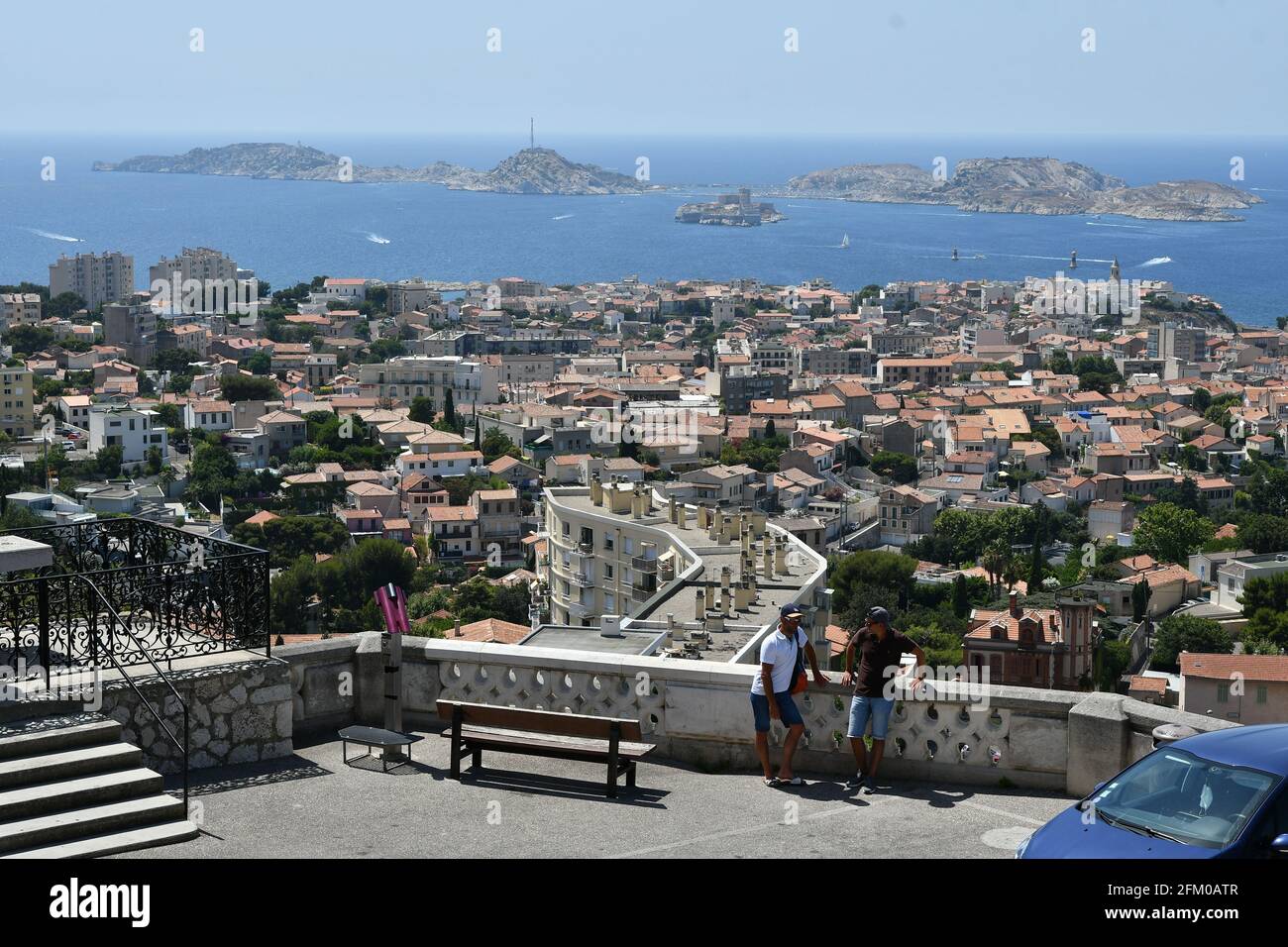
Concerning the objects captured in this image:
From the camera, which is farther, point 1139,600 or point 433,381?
point 433,381

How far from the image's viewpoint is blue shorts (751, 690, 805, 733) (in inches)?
231

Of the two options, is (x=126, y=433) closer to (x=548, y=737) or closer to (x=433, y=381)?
(x=433, y=381)

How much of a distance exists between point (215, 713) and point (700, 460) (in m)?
55.9

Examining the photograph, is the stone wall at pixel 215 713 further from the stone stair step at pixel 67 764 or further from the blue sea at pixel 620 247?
the blue sea at pixel 620 247

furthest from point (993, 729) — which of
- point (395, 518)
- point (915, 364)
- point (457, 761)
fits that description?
point (915, 364)

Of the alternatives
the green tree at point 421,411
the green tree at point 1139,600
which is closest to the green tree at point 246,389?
the green tree at point 421,411

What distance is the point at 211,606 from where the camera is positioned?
6379mm

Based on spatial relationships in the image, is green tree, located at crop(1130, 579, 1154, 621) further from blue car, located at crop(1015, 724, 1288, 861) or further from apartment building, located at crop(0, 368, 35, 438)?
apartment building, located at crop(0, 368, 35, 438)

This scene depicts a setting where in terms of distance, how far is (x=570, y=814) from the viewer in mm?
5539

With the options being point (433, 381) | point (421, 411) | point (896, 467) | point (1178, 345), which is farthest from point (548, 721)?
point (1178, 345)

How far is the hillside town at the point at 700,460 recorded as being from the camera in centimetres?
2752

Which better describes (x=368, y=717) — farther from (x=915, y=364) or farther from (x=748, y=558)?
(x=915, y=364)

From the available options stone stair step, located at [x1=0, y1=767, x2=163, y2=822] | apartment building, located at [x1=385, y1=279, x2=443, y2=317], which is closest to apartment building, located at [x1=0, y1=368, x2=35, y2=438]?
apartment building, located at [x1=385, y1=279, x2=443, y2=317]
